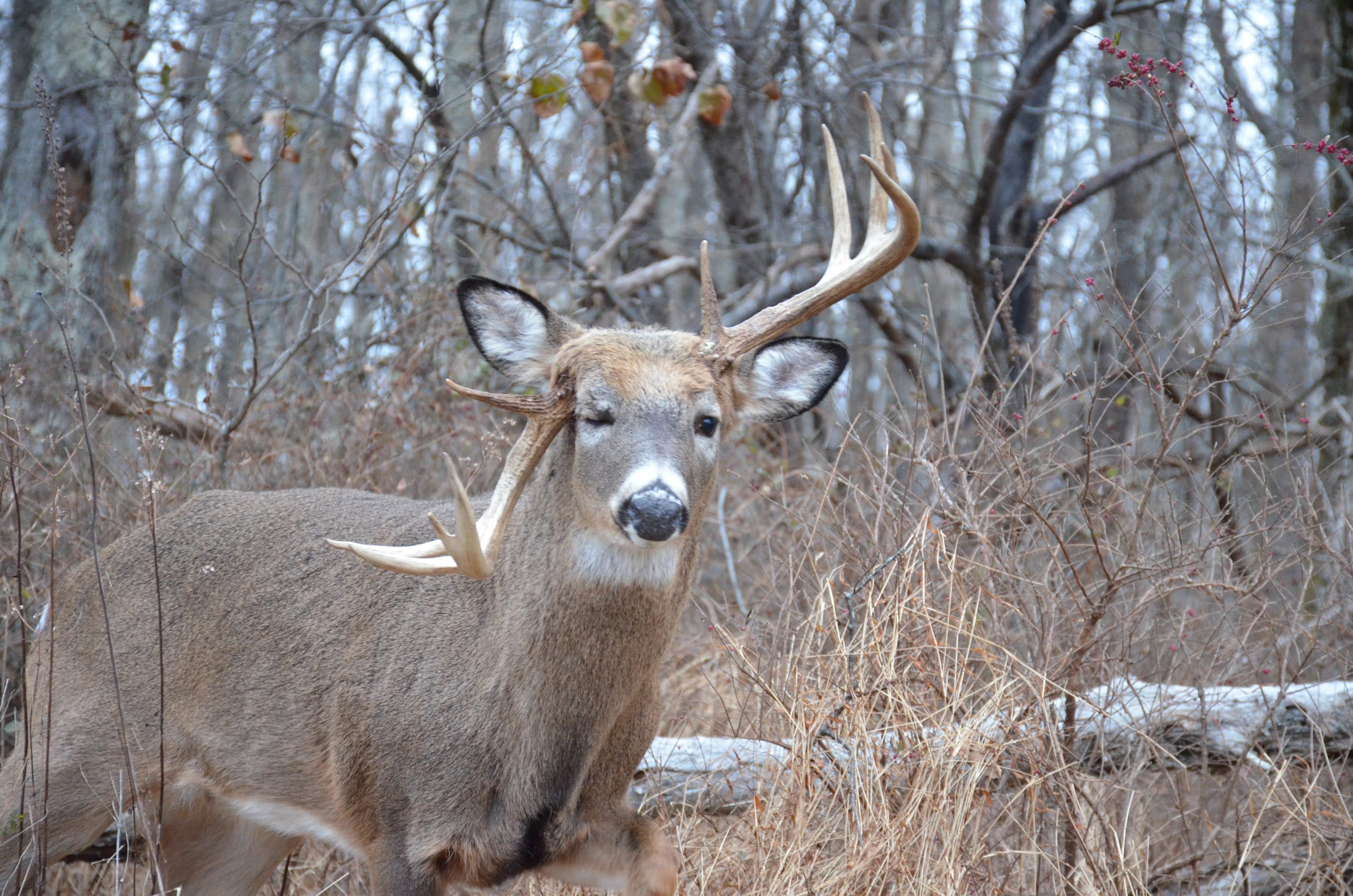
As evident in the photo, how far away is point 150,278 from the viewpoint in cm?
1473

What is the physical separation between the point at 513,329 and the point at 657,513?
3.66 ft

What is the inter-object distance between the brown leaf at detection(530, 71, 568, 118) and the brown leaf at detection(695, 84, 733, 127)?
50.2 inches

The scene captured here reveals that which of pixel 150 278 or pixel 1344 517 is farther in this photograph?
pixel 150 278

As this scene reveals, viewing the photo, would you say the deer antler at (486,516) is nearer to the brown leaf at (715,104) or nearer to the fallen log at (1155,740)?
the fallen log at (1155,740)

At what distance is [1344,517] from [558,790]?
308 cm

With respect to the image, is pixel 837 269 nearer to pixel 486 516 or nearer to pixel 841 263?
pixel 841 263

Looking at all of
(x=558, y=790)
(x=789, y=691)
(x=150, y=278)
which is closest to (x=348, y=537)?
(x=558, y=790)

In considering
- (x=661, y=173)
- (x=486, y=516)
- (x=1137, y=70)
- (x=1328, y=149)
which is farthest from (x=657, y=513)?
(x=661, y=173)

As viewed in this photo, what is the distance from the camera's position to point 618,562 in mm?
3902

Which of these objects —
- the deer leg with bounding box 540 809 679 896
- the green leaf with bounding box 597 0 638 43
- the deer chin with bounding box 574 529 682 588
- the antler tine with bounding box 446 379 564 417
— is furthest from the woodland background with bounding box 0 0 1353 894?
the antler tine with bounding box 446 379 564 417

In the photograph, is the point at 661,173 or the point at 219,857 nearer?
the point at 219,857

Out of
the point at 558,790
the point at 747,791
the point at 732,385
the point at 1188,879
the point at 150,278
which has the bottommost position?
the point at 1188,879

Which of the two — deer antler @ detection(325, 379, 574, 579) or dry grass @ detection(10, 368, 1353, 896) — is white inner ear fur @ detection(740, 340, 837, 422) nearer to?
dry grass @ detection(10, 368, 1353, 896)

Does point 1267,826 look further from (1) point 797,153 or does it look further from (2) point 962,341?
(1) point 797,153
